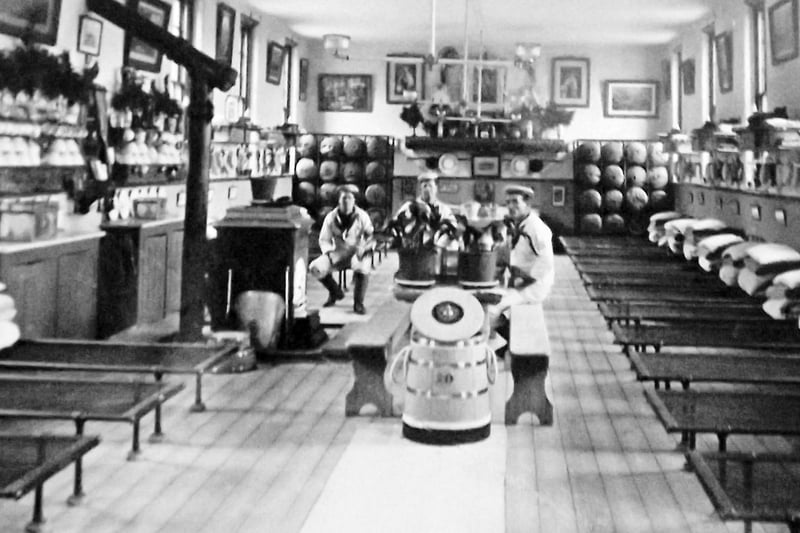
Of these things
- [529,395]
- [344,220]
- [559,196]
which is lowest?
[529,395]

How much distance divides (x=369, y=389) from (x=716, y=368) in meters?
2.14

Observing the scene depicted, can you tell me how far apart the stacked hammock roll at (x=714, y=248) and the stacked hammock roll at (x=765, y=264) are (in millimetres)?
1340

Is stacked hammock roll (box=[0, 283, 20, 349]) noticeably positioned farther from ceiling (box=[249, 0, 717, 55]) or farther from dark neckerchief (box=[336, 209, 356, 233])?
ceiling (box=[249, 0, 717, 55])

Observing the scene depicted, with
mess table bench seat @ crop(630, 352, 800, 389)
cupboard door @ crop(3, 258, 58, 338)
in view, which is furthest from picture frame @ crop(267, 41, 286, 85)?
mess table bench seat @ crop(630, 352, 800, 389)

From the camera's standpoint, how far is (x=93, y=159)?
844 centimetres

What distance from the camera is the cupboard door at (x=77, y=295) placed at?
7.27 metres

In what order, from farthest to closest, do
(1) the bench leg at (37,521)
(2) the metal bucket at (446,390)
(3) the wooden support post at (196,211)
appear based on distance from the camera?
(3) the wooden support post at (196,211) → (2) the metal bucket at (446,390) → (1) the bench leg at (37,521)

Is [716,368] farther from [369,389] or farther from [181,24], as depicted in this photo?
[181,24]

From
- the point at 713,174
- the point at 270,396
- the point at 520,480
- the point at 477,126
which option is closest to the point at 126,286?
the point at 270,396

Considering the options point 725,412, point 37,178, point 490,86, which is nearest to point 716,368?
point 725,412

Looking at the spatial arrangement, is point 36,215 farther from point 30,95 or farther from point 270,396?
point 270,396

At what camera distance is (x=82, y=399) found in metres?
4.85

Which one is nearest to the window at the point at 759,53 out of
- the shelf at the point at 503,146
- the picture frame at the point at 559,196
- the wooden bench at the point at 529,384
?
the shelf at the point at 503,146

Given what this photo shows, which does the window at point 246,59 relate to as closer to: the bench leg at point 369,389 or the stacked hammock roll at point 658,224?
the stacked hammock roll at point 658,224
